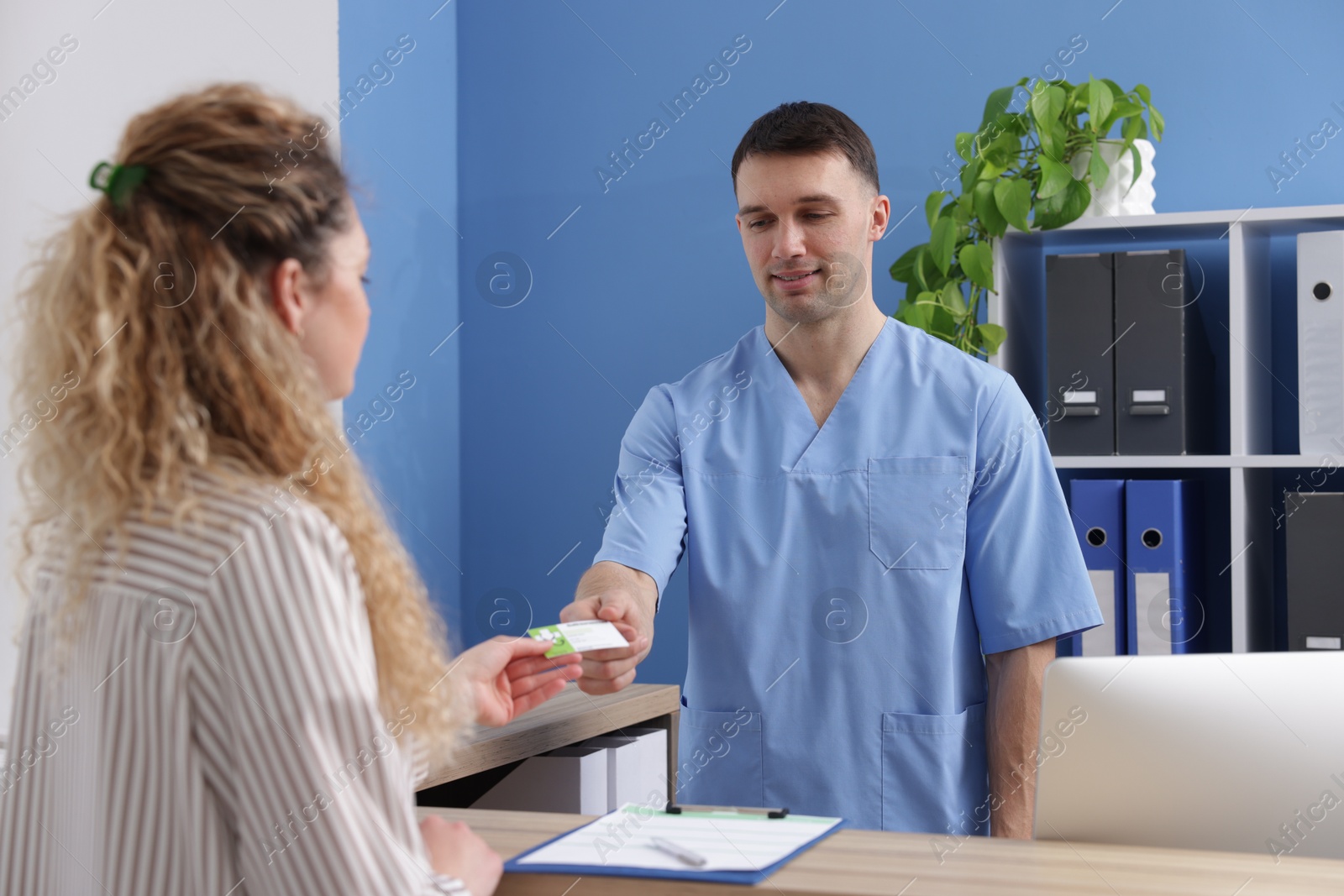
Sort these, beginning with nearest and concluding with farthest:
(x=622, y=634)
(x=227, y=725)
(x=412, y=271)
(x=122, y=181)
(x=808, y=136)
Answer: (x=227, y=725), (x=122, y=181), (x=622, y=634), (x=808, y=136), (x=412, y=271)

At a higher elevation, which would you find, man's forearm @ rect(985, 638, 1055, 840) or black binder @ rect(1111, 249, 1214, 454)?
black binder @ rect(1111, 249, 1214, 454)

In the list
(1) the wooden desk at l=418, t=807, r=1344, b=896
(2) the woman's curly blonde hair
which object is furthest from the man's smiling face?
(2) the woman's curly blonde hair

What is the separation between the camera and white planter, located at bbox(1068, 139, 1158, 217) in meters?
2.08

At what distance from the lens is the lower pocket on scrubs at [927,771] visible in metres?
1.49

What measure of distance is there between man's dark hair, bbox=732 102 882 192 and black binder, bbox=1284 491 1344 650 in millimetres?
933

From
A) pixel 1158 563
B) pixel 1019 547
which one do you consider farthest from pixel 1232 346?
pixel 1019 547

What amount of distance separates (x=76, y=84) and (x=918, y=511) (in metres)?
1.45

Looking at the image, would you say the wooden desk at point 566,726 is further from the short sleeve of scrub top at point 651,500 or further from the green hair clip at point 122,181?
the green hair clip at point 122,181

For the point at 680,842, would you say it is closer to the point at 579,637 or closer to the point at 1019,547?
the point at 579,637

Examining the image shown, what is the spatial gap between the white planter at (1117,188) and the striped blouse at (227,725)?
176cm

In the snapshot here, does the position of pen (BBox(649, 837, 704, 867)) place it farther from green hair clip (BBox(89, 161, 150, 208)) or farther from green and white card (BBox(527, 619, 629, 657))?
green hair clip (BBox(89, 161, 150, 208))

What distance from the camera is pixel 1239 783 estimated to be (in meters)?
0.94

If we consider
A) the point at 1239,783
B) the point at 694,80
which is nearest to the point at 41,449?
the point at 1239,783

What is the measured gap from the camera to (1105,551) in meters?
2.05
